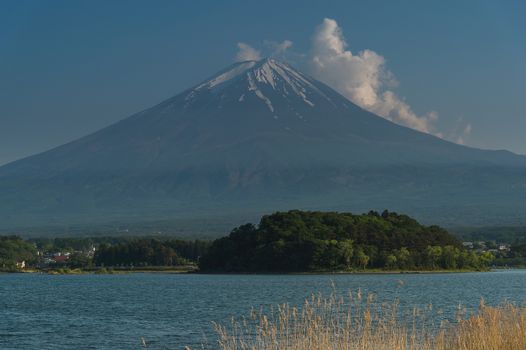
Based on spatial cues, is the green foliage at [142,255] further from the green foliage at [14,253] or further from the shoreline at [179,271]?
the green foliage at [14,253]

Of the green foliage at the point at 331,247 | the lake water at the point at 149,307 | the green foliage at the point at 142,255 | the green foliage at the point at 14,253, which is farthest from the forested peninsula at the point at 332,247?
the lake water at the point at 149,307

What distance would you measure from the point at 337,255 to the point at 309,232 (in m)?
3.75

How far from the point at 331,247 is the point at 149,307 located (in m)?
34.0

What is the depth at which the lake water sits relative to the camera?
2567cm

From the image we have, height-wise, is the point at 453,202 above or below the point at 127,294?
above

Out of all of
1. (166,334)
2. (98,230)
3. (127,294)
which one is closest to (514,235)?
(98,230)

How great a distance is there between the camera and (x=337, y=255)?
69.2 meters

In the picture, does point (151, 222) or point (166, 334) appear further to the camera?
point (151, 222)

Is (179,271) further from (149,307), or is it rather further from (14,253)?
(149,307)

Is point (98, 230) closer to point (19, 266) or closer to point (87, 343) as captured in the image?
point (19, 266)

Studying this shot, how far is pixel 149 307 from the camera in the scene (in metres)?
36.8

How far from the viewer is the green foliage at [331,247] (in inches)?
2746

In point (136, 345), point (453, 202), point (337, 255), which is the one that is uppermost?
point (453, 202)

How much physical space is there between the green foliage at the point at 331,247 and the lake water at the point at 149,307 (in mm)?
15333
